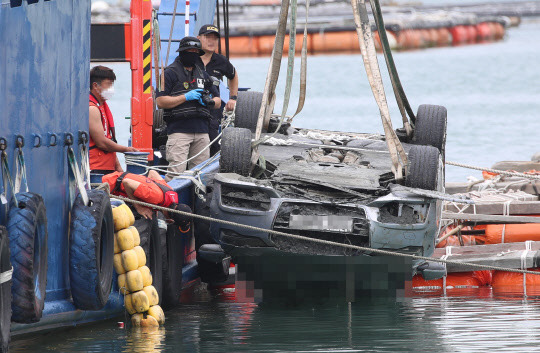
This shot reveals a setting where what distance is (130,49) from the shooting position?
12.1 meters

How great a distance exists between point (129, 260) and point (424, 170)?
103 inches

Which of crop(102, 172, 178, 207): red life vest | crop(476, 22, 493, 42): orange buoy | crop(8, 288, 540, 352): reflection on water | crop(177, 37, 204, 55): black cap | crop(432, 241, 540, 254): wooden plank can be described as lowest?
crop(8, 288, 540, 352): reflection on water

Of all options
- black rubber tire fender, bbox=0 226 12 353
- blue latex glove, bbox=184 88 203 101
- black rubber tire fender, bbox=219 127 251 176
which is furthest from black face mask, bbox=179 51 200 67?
black rubber tire fender, bbox=0 226 12 353

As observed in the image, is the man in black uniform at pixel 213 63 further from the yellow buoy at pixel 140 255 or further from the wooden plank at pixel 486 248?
the yellow buoy at pixel 140 255

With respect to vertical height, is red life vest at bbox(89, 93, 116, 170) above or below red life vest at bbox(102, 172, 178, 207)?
above

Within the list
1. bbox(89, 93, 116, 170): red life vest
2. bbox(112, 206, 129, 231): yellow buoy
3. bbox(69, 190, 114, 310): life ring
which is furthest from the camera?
bbox(89, 93, 116, 170): red life vest

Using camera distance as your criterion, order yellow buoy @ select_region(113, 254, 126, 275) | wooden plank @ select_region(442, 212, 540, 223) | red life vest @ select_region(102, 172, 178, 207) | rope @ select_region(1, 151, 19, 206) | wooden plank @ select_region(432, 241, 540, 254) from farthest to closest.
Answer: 1. wooden plank @ select_region(442, 212, 540, 223)
2. wooden plank @ select_region(432, 241, 540, 254)
3. red life vest @ select_region(102, 172, 178, 207)
4. yellow buoy @ select_region(113, 254, 126, 275)
5. rope @ select_region(1, 151, 19, 206)

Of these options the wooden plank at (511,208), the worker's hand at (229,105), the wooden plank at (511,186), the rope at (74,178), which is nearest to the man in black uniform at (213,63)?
the worker's hand at (229,105)

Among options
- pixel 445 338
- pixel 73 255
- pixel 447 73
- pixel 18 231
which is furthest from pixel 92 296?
pixel 447 73

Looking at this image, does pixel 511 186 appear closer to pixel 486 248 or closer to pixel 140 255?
pixel 486 248

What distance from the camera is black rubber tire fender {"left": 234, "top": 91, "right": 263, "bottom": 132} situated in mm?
10977

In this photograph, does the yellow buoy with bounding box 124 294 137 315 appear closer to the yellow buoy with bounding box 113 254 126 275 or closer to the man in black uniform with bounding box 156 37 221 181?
the yellow buoy with bounding box 113 254 126 275

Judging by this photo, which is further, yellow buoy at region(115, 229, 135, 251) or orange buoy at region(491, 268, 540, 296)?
orange buoy at region(491, 268, 540, 296)

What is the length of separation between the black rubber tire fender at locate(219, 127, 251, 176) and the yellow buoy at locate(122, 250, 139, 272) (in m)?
1.25
